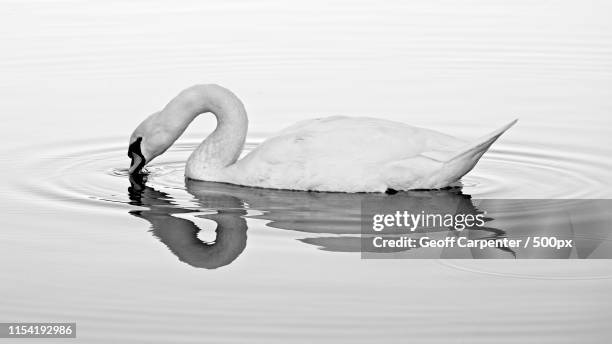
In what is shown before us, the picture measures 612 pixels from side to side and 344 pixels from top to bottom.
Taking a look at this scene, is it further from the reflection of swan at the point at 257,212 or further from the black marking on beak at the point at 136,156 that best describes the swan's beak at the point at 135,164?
the reflection of swan at the point at 257,212

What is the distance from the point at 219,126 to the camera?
13266 millimetres

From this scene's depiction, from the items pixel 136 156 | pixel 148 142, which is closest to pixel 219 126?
pixel 148 142

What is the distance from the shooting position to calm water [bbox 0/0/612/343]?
8867mm

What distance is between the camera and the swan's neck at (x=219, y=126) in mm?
13109

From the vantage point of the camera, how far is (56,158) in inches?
554

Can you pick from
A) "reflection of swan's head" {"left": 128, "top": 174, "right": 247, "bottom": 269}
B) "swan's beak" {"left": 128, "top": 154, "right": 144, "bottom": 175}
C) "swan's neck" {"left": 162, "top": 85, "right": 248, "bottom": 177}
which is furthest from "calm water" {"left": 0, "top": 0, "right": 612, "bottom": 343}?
"swan's neck" {"left": 162, "top": 85, "right": 248, "bottom": 177}

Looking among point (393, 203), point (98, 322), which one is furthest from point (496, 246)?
point (98, 322)

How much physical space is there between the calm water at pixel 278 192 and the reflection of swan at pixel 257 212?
0.11 feet

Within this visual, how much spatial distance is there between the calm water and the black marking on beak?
197mm

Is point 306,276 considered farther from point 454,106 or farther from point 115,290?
point 454,106

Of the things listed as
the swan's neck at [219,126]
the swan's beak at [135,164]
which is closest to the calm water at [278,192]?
the swan's beak at [135,164]

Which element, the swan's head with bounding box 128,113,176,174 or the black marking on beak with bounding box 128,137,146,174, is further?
the black marking on beak with bounding box 128,137,146,174

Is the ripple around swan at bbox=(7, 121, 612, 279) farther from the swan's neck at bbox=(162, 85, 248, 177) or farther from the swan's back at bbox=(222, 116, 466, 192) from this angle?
the swan's neck at bbox=(162, 85, 248, 177)

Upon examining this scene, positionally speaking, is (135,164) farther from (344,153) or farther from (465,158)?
(465,158)
